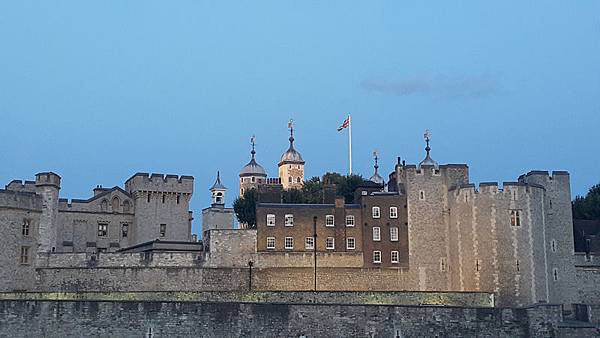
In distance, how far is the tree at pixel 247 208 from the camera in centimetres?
7427

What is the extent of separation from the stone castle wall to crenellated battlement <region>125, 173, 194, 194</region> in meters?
23.3

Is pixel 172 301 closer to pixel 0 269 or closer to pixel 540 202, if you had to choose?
pixel 0 269

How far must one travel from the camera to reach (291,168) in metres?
112

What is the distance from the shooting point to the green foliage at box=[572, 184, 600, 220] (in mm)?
68512

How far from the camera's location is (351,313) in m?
42.2

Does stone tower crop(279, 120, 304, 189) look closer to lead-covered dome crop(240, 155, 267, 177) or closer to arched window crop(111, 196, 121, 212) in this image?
lead-covered dome crop(240, 155, 267, 177)

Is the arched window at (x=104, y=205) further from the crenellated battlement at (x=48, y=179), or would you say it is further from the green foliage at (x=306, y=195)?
the green foliage at (x=306, y=195)

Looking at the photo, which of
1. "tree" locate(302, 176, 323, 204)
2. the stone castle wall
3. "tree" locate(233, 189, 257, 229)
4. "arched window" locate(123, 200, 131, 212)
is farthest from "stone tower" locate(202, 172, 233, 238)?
the stone castle wall

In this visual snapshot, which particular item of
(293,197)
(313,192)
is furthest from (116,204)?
(313,192)

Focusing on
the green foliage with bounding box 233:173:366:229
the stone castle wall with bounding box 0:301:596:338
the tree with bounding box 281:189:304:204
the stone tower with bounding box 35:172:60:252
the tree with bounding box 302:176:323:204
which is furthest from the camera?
the tree with bounding box 281:189:304:204

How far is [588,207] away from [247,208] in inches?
1150

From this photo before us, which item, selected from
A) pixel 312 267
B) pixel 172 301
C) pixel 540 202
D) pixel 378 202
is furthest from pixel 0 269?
pixel 540 202

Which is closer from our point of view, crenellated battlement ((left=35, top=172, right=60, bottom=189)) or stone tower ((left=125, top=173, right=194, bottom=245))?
crenellated battlement ((left=35, top=172, right=60, bottom=189))

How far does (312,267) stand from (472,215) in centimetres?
1080
